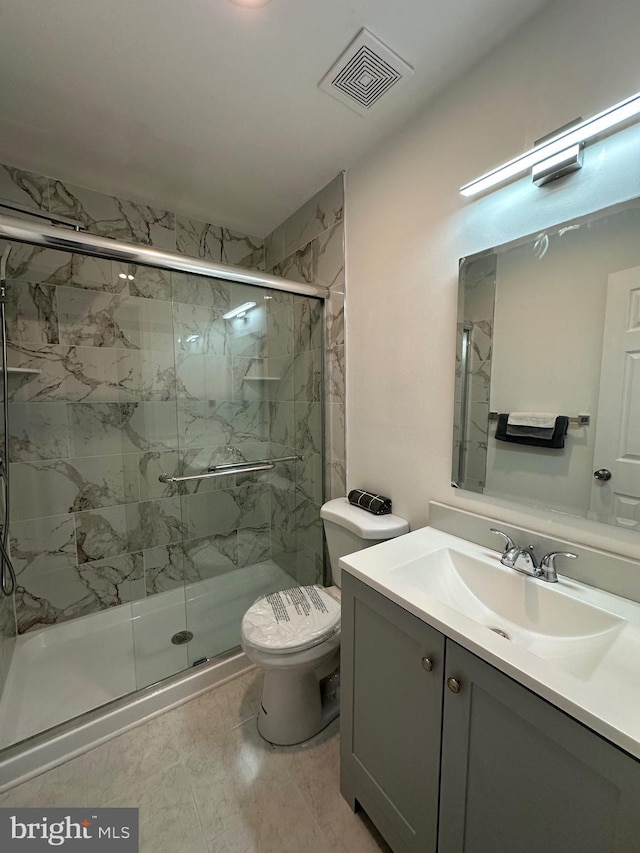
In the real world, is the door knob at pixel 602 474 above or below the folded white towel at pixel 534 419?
below

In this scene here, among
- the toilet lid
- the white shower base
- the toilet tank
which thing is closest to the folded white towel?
the toilet tank

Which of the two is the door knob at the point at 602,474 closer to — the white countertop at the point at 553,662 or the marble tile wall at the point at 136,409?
the white countertop at the point at 553,662

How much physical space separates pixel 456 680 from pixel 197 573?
5.72ft

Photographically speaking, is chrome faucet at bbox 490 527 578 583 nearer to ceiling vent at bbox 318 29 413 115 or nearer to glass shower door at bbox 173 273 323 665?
glass shower door at bbox 173 273 323 665

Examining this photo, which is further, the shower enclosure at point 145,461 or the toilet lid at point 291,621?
the shower enclosure at point 145,461

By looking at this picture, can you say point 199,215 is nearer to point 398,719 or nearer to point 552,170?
point 552,170

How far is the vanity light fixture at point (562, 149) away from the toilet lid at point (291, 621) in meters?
1.63

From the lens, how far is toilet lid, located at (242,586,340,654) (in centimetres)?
127

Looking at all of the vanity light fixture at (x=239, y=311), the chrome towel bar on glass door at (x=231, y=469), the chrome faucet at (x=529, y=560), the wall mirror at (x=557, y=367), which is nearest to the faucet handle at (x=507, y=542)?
the chrome faucet at (x=529, y=560)

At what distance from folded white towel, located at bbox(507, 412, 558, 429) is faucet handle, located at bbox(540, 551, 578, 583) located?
0.36 meters

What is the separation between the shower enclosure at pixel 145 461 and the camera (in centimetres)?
170

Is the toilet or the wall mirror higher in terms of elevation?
the wall mirror

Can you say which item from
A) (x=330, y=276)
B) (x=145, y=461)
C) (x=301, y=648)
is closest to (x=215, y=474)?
(x=145, y=461)

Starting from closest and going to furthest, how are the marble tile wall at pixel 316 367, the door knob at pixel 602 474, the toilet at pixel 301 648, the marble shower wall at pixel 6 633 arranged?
the door knob at pixel 602 474 < the toilet at pixel 301 648 < the marble shower wall at pixel 6 633 < the marble tile wall at pixel 316 367
